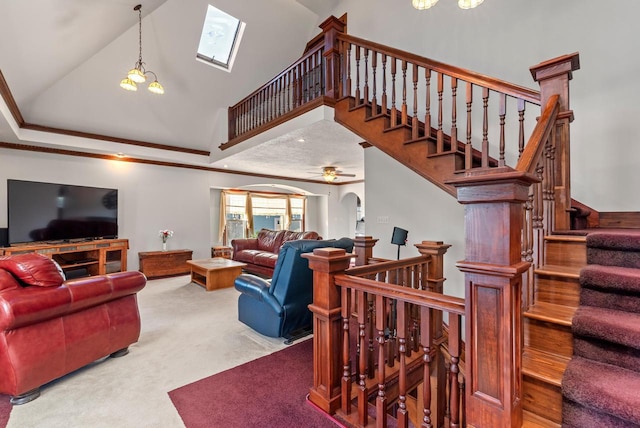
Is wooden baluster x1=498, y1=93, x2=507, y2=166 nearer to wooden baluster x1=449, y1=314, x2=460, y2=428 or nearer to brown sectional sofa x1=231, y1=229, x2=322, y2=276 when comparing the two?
wooden baluster x1=449, y1=314, x2=460, y2=428

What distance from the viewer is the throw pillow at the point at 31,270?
1918 millimetres

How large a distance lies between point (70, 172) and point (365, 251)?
567 cm

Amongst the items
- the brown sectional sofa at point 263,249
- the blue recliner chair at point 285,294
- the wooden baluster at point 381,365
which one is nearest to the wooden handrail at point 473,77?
the wooden baluster at point 381,365

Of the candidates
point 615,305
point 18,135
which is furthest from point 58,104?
point 615,305

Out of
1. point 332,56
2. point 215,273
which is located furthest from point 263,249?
point 332,56

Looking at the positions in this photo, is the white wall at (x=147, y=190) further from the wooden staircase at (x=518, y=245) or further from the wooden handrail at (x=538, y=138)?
the wooden handrail at (x=538, y=138)

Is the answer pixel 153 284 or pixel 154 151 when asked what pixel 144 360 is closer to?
pixel 153 284

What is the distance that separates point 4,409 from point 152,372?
0.80 metres

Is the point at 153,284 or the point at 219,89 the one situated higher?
the point at 219,89

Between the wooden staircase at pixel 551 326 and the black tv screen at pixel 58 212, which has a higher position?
the black tv screen at pixel 58 212

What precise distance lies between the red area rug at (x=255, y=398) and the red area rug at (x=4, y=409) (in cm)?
88

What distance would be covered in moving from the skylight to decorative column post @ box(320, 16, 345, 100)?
254 centimetres

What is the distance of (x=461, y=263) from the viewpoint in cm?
101

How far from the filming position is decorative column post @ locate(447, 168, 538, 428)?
0.92m
